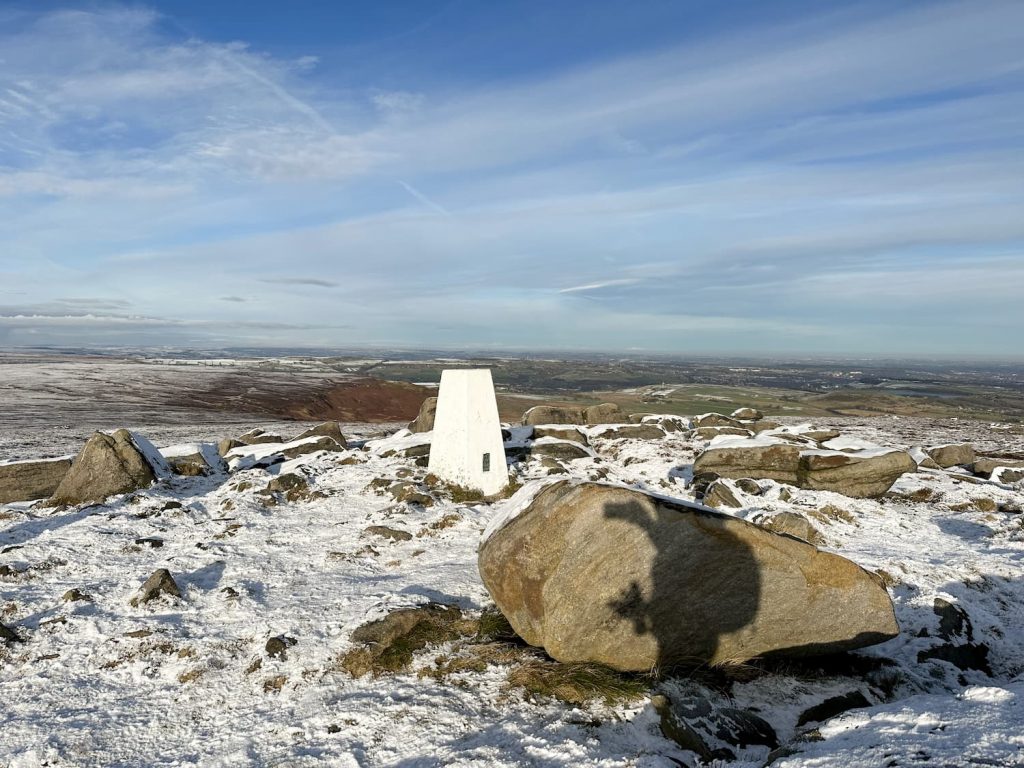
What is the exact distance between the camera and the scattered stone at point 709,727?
23.8 feet

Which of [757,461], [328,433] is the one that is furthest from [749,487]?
[328,433]

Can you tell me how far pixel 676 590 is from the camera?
30.0 feet

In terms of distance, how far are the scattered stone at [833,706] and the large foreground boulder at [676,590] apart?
842 mm

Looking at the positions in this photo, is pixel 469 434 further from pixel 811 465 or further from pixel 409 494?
pixel 811 465

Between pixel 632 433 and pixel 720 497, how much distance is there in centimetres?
1247

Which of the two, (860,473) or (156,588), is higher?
(860,473)

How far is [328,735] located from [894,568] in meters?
14.0

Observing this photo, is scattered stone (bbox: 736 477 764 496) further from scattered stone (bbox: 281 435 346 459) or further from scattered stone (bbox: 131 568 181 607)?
scattered stone (bbox: 281 435 346 459)

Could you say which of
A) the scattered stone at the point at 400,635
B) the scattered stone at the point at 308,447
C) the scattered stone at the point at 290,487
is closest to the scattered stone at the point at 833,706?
the scattered stone at the point at 400,635

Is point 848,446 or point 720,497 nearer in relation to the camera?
point 720,497

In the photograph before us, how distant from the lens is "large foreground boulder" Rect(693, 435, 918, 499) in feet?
70.1

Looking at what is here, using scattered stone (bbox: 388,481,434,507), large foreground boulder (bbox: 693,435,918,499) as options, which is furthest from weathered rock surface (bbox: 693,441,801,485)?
scattered stone (bbox: 388,481,434,507)

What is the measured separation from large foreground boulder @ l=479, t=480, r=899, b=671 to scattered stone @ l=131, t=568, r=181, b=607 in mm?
8342

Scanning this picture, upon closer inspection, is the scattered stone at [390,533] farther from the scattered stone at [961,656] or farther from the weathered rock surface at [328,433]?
the weathered rock surface at [328,433]
